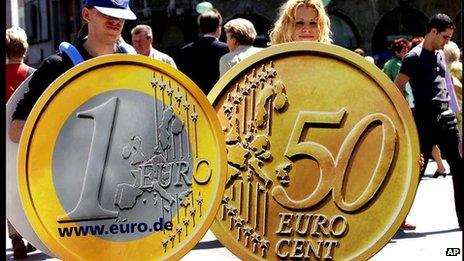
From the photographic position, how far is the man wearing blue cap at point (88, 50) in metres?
4.19

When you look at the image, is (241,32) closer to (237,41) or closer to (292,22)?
(237,41)

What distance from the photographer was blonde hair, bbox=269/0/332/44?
4517 millimetres

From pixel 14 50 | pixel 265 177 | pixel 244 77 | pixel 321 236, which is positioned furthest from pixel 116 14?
pixel 14 50

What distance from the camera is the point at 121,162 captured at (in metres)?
3.83

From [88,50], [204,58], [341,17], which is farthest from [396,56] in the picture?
[341,17]

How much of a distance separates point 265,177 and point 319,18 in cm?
90

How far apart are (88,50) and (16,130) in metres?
0.44

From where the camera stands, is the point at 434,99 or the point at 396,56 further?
the point at 396,56

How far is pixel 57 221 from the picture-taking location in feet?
12.4

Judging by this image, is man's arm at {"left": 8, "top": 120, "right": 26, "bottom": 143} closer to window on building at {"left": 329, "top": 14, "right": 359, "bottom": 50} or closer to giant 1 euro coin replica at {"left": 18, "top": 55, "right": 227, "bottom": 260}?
giant 1 euro coin replica at {"left": 18, "top": 55, "right": 227, "bottom": 260}

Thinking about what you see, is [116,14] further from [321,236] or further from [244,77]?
[321,236]

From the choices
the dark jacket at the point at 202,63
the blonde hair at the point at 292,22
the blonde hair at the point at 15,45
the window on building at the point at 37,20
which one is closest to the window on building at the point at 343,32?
the window on building at the point at 37,20

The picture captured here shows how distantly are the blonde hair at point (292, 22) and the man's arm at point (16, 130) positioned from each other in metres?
1.18

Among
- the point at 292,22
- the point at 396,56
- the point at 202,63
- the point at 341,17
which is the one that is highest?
the point at 292,22
